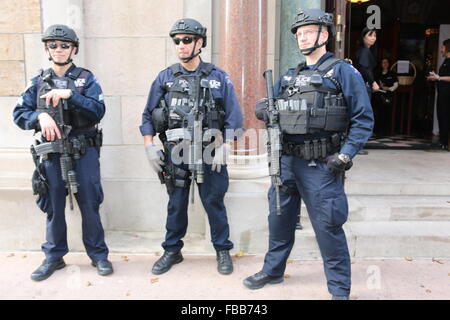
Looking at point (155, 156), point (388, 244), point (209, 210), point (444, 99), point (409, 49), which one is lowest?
point (388, 244)

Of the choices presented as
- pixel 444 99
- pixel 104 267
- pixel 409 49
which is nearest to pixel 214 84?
pixel 104 267

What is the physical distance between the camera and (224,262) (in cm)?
407

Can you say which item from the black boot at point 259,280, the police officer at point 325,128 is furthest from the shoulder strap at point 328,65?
the black boot at point 259,280

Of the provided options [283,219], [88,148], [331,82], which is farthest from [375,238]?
[88,148]

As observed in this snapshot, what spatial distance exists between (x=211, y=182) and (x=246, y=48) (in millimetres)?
1418

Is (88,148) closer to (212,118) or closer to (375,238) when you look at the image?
(212,118)

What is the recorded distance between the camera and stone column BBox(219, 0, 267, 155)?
4.43m

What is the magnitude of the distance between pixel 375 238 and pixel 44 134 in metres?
3.15

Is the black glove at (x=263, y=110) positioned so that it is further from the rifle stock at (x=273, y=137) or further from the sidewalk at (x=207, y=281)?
the sidewalk at (x=207, y=281)

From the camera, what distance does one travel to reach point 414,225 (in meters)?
4.55

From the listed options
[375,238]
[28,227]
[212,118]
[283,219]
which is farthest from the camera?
[28,227]

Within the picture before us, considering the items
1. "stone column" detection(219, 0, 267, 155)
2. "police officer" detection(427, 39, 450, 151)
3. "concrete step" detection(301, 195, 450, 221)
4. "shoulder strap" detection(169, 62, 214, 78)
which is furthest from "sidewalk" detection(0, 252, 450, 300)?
"police officer" detection(427, 39, 450, 151)

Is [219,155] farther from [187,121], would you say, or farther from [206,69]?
[206,69]

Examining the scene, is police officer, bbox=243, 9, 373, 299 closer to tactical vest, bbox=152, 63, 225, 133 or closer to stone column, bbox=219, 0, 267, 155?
tactical vest, bbox=152, 63, 225, 133
